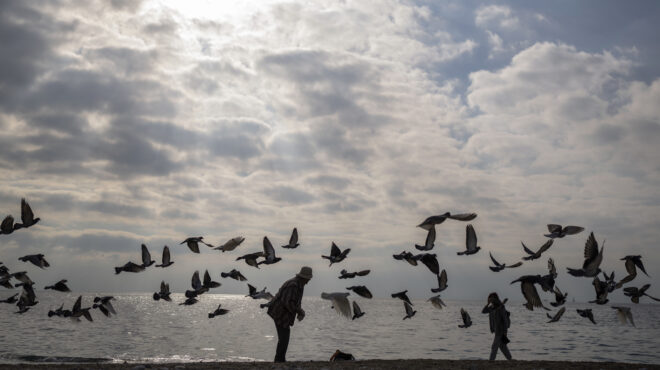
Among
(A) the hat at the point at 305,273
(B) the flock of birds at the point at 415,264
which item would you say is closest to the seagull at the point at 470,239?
(B) the flock of birds at the point at 415,264

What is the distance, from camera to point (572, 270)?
1409 centimetres

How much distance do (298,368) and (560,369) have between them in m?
7.07

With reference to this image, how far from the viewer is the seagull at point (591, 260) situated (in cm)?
1388

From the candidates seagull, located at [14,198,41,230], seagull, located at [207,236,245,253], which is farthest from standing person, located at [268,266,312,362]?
seagull, located at [14,198,41,230]

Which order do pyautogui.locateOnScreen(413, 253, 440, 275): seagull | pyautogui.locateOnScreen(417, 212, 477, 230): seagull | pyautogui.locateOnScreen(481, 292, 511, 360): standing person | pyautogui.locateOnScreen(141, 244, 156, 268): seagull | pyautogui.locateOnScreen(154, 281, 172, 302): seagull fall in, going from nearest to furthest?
pyautogui.locateOnScreen(417, 212, 477, 230): seagull
pyautogui.locateOnScreen(413, 253, 440, 275): seagull
pyautogui.locateOnScreen(481, 292, 511, 360): standing person
pyautogui.locateOnScreen(141, 244, 156, 268): seagull
pyautogui.locateOnScreen(154, 281, 172, 302): seagull

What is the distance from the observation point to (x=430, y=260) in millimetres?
15953

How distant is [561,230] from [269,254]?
370 inches

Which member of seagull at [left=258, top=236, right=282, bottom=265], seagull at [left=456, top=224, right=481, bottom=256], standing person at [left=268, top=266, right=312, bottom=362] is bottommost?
standing person at [left=268, top=266, right=312, bottom=362]

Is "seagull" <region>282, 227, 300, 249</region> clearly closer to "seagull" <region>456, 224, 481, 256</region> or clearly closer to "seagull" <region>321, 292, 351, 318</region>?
"seagull" <region>321, 292, 351, 318</region>

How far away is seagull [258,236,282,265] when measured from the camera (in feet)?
56.5

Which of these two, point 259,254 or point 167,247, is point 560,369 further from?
point 167,247

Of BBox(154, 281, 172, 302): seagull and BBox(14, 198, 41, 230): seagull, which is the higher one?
BBox(14, 198, 41, 230): seagull

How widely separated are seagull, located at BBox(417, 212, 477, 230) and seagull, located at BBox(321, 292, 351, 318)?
3.45m

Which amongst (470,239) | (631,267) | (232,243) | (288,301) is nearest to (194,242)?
(232,243)
